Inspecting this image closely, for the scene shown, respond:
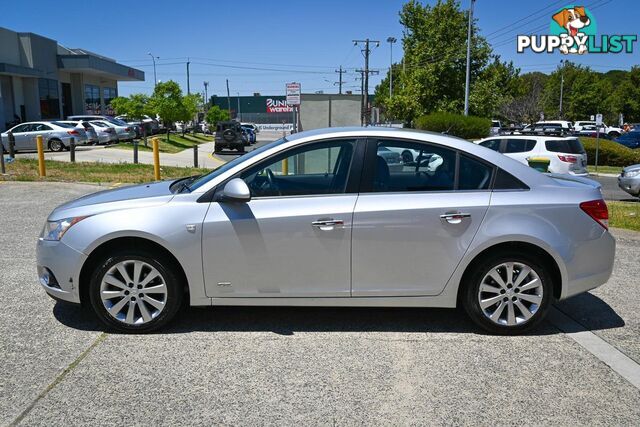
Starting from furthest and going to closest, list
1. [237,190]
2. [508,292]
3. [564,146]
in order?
[564,146]
[508,292]
[237,190]

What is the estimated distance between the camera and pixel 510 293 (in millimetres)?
4566


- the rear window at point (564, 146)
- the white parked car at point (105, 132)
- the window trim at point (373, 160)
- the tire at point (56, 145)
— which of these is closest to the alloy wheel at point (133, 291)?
the window trim at point (373, 160)

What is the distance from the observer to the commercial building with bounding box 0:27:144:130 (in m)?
38.6

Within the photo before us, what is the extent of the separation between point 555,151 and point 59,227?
49.8ft

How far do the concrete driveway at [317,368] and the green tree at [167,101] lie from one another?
34464 mm

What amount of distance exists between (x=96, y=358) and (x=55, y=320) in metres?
0.98

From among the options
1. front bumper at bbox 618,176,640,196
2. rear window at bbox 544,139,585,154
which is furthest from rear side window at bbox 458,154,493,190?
rear window at bbox 544,139,585,154

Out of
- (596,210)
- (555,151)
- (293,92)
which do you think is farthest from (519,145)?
(596,210)

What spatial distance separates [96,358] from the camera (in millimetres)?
4125

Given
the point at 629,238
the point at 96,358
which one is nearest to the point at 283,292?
the point at 96,358

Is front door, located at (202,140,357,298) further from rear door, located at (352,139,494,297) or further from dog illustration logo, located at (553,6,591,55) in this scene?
dog illustration logo, located at (553,6,591,55)

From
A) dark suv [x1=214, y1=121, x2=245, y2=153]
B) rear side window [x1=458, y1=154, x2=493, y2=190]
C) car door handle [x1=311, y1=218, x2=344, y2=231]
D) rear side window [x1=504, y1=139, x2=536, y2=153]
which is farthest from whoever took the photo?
dark suv [x1=214, y1=121, x2=245, y2=153]

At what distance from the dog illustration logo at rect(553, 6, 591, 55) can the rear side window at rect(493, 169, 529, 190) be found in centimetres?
3237

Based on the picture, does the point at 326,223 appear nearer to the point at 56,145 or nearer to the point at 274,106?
the point at 56,145
